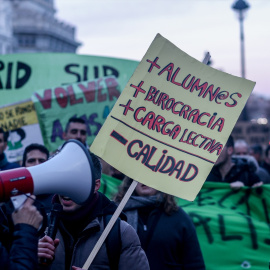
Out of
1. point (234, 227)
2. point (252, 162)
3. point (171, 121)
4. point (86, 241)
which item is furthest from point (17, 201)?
point (252, 162)

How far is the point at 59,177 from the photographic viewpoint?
7.65 feet

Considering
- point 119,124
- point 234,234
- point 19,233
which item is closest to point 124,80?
point 234,234

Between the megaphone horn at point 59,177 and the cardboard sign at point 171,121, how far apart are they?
534 mm

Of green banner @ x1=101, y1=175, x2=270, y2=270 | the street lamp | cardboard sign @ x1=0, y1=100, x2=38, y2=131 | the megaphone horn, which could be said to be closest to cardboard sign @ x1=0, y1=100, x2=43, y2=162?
cardboard sign @ x1=0, y1=100, x2=38, y2=131

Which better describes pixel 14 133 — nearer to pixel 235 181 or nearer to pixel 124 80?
pixel 124 80

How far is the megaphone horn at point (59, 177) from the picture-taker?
218 cm

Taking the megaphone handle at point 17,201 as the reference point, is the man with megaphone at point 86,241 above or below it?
below

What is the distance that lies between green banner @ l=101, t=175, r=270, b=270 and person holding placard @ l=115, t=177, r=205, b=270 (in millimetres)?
1213

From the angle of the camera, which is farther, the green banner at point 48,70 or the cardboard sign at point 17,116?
the green banner at point 48,70

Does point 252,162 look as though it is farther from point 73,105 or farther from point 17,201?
point 17,201

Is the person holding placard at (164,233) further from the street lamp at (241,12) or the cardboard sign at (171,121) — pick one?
the street lamp at (241,12)

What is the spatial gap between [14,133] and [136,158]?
396 centimetres

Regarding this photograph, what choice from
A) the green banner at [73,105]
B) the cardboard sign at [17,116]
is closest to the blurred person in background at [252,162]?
the green banner at [73,105]

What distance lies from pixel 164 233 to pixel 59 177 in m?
1.33
